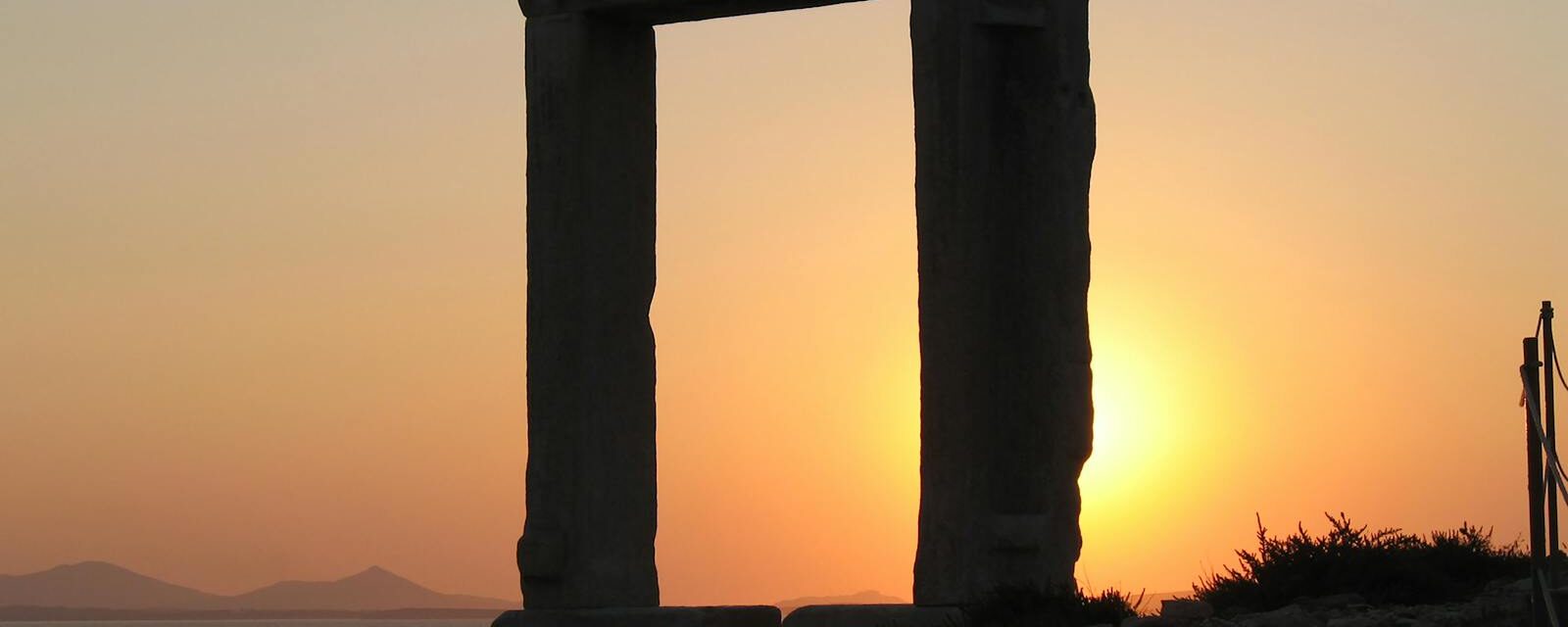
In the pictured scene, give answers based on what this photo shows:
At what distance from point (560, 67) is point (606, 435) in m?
2.28

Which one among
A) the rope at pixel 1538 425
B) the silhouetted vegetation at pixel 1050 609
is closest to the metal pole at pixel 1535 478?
the rope at pixel 1538 425

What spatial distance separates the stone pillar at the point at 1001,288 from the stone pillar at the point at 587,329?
84.6 inches

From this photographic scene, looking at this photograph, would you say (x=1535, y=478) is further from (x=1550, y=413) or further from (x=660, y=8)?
(x=660, y=8)

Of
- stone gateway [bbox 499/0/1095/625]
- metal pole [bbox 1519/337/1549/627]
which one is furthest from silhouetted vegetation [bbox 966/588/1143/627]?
metal pole [bbox 1519/337/1549/627]

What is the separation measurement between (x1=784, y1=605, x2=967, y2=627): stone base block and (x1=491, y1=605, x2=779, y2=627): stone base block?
43 centimetres

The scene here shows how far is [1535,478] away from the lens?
32.5 ft

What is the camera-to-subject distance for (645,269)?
14.7m

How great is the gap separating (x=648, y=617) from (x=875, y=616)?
4.77ft

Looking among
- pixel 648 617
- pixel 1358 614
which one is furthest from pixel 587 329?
pixel 1358 614

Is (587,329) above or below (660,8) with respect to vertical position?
below

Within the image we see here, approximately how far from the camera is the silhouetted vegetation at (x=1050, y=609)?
12263mm

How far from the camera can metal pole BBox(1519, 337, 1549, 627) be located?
984 cm

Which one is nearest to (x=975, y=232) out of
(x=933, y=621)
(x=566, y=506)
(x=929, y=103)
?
(x=929, y=103)

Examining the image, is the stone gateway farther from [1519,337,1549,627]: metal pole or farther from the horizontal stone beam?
[1519,337,1549,627]: metal pole
